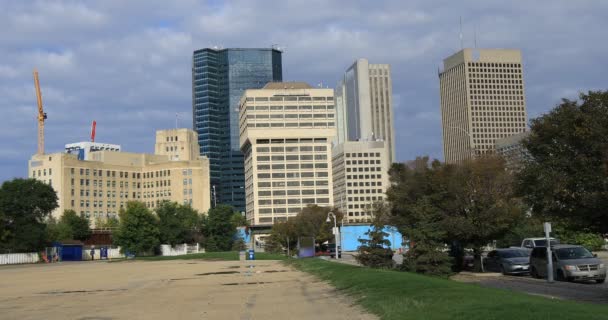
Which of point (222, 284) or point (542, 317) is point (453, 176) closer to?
point (222, 284)

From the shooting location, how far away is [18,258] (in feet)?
329

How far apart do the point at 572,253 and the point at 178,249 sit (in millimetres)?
99999

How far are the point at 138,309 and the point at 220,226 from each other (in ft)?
354

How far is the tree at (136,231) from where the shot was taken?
107688mm

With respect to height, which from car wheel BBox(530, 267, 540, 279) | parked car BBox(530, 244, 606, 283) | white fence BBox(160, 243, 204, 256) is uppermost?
parked car BBox(530, 244, 606, 283)

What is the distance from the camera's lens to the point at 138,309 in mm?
23531

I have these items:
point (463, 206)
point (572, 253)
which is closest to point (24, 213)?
point (463, 206)

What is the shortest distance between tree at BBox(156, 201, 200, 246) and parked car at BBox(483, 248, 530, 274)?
8593cm

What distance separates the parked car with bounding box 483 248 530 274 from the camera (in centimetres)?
3675

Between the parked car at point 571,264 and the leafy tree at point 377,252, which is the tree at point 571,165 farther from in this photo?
the leafy tree at point 377,252

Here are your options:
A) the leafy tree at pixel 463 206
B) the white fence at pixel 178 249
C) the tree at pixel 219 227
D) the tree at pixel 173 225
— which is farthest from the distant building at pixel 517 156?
the tree at pixel 219 227

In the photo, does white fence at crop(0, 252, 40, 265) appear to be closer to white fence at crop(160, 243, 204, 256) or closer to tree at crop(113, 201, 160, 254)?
tree at crop(113, 201, 160, 254)

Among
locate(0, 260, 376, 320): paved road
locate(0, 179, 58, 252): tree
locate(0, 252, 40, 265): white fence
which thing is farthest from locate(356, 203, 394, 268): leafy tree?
locate(0, 179, 58, 252): tree

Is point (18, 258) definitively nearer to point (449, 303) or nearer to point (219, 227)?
point (219, 227)
